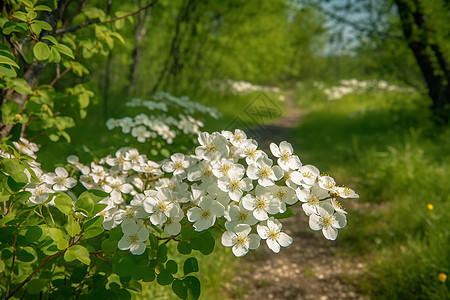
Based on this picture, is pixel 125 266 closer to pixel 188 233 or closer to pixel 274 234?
pixel 188 233

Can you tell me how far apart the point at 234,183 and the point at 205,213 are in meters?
0.14

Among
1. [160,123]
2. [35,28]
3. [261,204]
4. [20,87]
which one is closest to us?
[261,204]

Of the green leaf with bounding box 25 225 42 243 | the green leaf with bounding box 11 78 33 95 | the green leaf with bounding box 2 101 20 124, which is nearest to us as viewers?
the green leaf with bounding box 25 225 42 243

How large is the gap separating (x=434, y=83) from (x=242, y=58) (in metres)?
6.61

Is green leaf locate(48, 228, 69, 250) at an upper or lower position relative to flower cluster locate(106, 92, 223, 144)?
upper

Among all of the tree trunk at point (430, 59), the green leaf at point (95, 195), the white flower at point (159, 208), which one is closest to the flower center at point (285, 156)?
the white flower at point (159, 208)

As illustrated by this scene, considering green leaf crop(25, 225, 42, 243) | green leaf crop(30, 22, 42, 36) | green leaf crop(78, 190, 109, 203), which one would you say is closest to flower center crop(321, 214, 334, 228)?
green leaf crop(78, 190, 109, 203)

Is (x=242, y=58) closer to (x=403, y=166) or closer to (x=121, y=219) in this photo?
(x=403, y=166)

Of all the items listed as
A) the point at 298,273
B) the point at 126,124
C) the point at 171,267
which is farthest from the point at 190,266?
the point at 298,273

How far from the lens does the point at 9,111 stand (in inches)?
65.0

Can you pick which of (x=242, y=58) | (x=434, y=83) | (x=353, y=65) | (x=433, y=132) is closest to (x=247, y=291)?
(x=433, y=132)

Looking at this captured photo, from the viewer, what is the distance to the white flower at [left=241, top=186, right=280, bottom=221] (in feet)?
3.68

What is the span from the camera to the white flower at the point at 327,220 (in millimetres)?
1169

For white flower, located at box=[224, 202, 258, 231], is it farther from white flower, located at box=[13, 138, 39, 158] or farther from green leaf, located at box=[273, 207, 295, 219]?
white flower, located at box=[13, 138, 39, 158]
